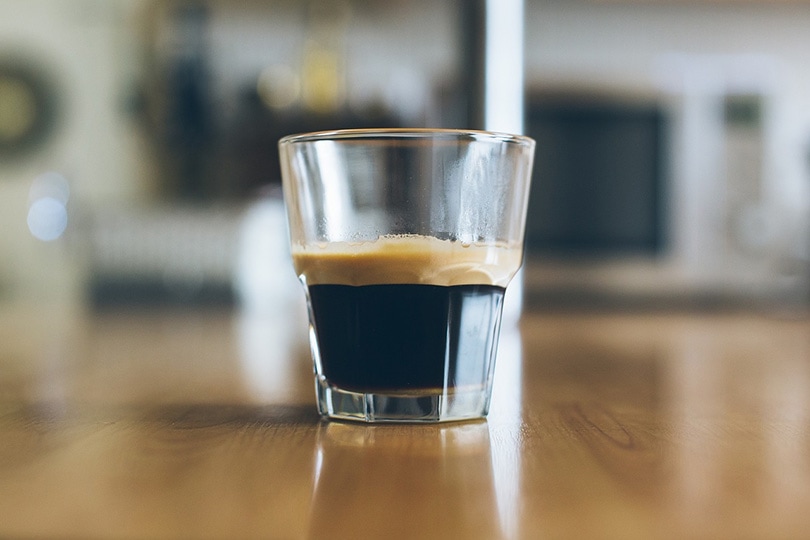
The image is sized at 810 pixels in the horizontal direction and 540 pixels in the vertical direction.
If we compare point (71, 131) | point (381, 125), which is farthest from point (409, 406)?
point (71, 131)

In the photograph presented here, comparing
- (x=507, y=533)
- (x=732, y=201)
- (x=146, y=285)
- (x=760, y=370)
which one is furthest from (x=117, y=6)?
(x=507, y=533)

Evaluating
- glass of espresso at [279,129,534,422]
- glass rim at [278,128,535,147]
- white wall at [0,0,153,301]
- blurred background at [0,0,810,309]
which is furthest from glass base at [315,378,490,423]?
white wall at [0,0,153,301]

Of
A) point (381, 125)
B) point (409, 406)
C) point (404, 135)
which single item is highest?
point (381, 125)

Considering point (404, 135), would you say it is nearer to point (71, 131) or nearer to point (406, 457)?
point (406, 457)

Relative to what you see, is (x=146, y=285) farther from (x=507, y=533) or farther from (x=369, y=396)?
(x=507, y=533)

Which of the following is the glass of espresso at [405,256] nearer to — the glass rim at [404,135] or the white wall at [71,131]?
the glass rim at [404,135]

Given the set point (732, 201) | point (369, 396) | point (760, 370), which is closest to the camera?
point (369, 396)

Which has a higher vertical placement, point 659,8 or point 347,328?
point 659,8
